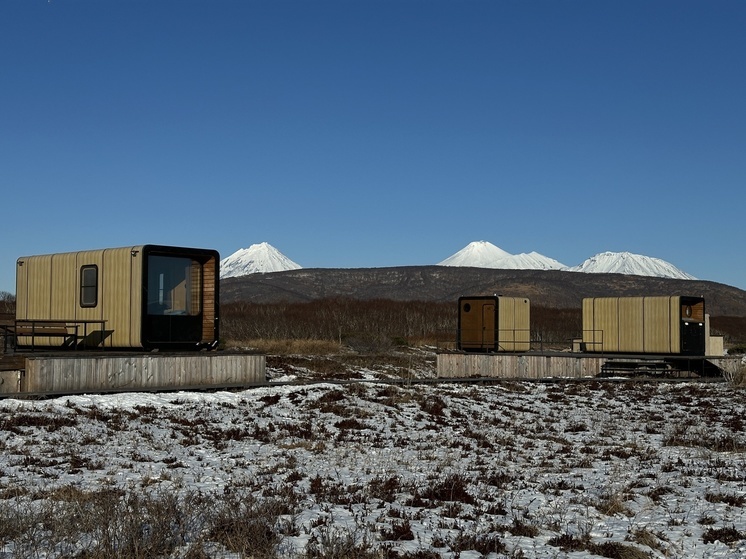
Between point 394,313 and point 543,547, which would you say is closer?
point 543,547

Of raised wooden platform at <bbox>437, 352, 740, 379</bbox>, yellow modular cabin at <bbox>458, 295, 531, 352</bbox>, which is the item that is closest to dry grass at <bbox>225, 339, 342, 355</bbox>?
yellow modular cabin at <bbox>458, 295, 531, 352</bbox>

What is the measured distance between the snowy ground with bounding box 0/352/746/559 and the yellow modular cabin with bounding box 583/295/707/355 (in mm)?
12018

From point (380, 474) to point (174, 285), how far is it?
12.3 m

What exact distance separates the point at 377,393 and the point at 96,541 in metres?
14.2

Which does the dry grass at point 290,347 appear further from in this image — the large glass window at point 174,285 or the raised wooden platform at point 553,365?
the large glass window at point 174,285

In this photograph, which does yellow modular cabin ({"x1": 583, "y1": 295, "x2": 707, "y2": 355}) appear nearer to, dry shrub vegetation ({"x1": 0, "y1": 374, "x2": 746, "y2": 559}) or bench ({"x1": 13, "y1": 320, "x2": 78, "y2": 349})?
dry shrub vegetation ({"x1": 0, "y1": 374, "x2": 746, "y2": 559})

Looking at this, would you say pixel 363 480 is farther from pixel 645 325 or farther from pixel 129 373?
pixel 645 325

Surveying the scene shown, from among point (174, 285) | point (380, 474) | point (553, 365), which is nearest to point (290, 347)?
point (553, 365)

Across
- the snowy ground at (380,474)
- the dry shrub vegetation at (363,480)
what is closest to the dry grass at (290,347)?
the snowy ground at (380,474)

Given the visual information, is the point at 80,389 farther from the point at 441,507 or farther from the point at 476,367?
A: the point at 476,367

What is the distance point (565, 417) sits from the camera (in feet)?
58.1

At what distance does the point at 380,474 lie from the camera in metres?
10.4

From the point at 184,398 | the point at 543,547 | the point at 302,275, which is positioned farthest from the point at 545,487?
the point at 302,275

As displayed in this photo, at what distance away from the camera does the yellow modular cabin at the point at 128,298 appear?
67.1ft
